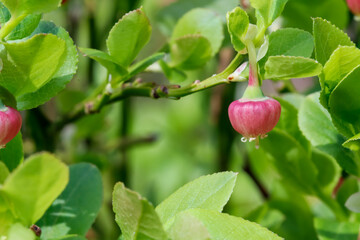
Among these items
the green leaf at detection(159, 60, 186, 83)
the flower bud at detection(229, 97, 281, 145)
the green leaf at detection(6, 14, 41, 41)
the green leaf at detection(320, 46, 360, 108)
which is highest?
the green leaf at detection(6, 14, 41, 41)

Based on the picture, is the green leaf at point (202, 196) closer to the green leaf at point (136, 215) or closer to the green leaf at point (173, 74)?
the green leaf at point (136, 215)

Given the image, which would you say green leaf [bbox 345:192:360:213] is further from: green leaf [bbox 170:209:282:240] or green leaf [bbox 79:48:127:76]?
green leaf [bbox 79:48:127:76]

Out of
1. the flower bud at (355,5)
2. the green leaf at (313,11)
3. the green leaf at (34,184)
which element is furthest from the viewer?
the green leaf at (313,11)

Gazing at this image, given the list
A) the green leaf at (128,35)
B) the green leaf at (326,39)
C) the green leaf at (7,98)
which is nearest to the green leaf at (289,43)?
the green leaf at (326,39)

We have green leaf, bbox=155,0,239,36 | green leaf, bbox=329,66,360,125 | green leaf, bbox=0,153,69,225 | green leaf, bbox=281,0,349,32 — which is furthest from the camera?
green leaf, bbox=155,0,239,36

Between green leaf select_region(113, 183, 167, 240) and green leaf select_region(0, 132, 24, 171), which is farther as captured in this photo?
green leaf select_region(0, 132, 24, 171)

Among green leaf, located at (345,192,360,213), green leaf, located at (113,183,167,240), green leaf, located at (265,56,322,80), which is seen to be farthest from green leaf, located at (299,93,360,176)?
green leaf, located at (113,183,167,240)
